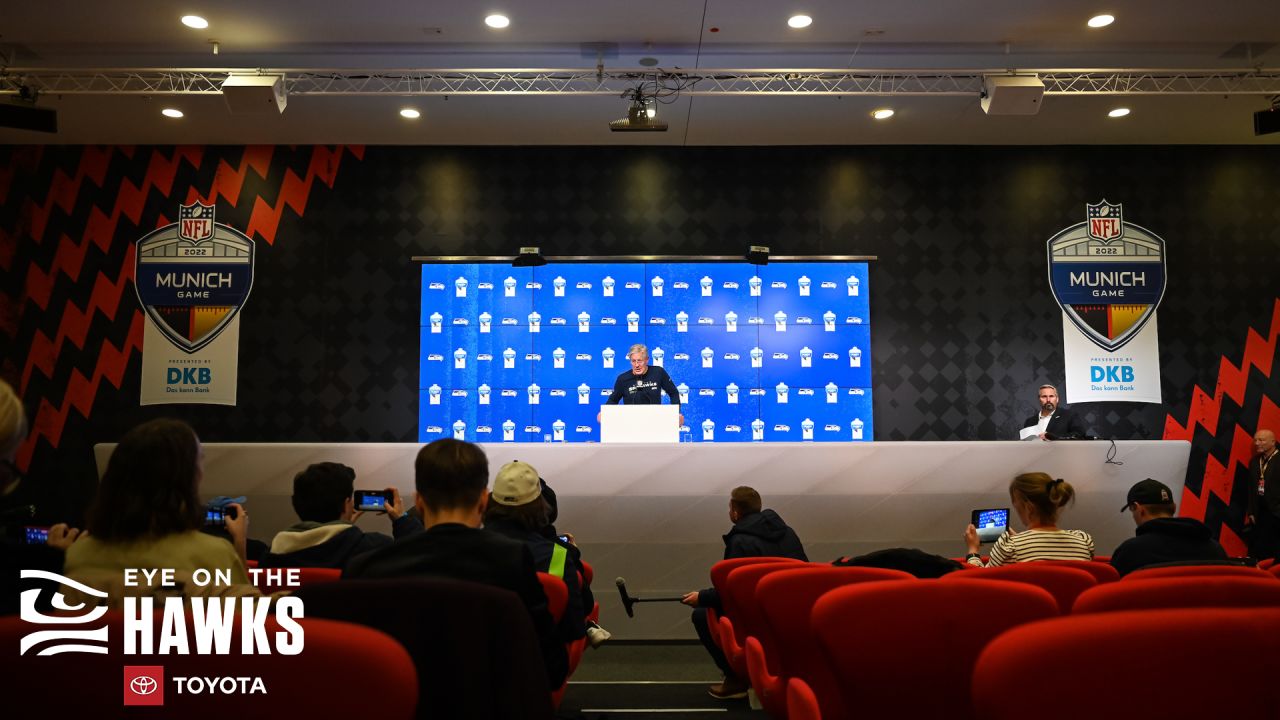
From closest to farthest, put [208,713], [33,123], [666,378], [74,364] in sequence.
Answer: [208,713], [33,123], [666,378], [74,364]

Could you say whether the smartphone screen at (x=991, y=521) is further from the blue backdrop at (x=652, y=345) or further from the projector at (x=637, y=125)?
the projector at (x=637, y=125)

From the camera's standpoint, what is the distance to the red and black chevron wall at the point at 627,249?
8.48 m

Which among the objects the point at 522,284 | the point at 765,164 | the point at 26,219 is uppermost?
the point at 765,164

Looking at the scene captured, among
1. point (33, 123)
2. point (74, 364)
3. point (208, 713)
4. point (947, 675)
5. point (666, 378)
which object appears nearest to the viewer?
point (208, 713)

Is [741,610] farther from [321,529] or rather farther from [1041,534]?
[321,529]

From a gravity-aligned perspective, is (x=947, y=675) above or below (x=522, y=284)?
below

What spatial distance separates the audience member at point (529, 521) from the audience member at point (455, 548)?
3.25 feet

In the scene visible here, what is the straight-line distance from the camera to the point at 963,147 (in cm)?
Result: 888

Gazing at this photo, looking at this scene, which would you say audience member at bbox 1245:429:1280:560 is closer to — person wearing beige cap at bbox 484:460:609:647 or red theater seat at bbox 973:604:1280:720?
person wearing beige cap at bbox 484:460:609:647

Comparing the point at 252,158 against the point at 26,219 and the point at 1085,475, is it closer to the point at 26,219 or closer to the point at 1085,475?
the point at 26,219

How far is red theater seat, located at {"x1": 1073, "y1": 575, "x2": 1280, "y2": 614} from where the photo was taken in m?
1.23

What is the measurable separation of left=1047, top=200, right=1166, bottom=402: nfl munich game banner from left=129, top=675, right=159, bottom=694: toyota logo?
351 inches

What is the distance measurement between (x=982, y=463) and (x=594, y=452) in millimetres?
2676

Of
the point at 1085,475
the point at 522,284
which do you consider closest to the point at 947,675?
the point at 1085,475
